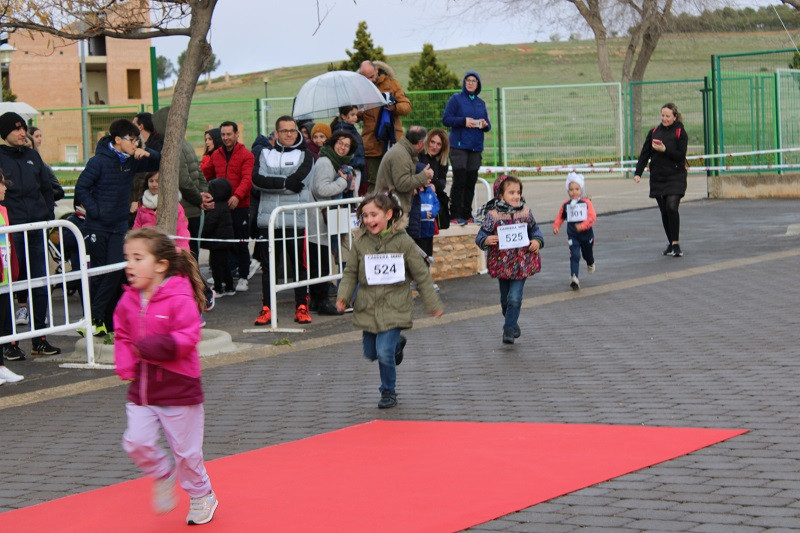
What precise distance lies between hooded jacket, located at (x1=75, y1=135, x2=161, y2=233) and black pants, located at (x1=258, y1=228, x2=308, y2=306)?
1.54 m

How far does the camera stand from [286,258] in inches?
493

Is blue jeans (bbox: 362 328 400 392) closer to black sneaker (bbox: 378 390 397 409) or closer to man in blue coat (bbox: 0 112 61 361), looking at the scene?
black sneaker (bbox: 378 390 397 409)

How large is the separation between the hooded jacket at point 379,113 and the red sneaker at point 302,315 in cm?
366

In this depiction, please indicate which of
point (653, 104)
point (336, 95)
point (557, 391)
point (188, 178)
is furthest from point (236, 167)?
point (653, 104)

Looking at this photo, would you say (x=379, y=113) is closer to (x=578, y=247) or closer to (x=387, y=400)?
(x=578, y=247)

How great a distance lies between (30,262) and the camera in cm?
1082

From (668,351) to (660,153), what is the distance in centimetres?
735

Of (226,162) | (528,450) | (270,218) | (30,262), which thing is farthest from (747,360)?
(226,162)

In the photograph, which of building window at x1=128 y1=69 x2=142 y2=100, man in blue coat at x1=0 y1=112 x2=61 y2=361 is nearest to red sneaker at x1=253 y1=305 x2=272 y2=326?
man in blue coat at x1=0 y1=112 x2=61 y2=361

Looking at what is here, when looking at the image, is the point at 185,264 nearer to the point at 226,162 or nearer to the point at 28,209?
the point at 28,209

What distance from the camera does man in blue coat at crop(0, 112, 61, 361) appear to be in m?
10.8

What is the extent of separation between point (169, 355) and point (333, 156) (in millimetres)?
7267

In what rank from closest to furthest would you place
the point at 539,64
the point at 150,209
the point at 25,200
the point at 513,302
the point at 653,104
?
1. the point at 513,302
2. the point at 25,200
3. the point at 150,209
4. the point at 653,104
5. the point at 539,64

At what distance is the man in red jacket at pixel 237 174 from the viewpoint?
47.2 ft
